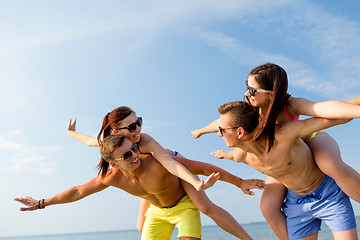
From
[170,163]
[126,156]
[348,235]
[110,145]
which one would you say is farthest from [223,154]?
[348,235]

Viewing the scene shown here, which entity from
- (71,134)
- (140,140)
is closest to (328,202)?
(140,140)

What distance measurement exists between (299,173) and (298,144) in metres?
0.43

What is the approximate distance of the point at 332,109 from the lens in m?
4.11

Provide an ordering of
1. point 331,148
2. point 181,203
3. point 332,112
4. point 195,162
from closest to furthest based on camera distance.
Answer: point 332,112
point 331,148
point 195,162
point 181,203

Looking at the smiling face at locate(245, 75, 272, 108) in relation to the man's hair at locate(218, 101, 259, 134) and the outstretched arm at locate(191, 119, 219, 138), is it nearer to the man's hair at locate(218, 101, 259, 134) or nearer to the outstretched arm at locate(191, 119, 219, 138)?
the man's hair at locate(218, 101, 259, 134)

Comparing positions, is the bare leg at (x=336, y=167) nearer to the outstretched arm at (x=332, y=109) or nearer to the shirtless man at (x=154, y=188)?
the outstretched arm at (x=332, y=109)

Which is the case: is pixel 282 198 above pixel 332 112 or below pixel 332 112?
below

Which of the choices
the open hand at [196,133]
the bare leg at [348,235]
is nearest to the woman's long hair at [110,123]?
the open hand at [196,133]

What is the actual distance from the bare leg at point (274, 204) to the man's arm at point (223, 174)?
0.12 m

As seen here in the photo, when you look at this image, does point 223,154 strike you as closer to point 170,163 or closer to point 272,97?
point 170,163

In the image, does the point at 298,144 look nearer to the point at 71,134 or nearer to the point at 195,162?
the point at 195,162

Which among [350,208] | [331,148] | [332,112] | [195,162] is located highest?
[332,112]

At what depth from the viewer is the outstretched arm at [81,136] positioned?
6.70 m

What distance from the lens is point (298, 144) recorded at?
4770 millimetres
